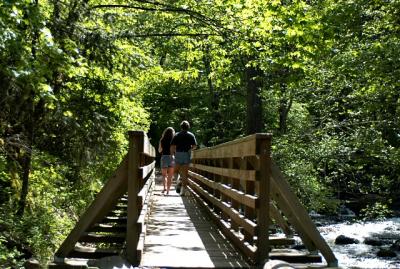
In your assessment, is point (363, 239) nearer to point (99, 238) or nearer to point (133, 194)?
point (99, 238)

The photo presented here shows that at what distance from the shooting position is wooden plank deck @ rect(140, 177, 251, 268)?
605cm

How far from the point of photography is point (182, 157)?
1396cm

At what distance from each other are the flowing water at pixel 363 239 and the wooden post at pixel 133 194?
642 centimetres

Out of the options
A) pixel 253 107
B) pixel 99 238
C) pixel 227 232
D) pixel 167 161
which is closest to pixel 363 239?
pixel 253 107

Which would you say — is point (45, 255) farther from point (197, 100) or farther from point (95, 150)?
point (197, 100)

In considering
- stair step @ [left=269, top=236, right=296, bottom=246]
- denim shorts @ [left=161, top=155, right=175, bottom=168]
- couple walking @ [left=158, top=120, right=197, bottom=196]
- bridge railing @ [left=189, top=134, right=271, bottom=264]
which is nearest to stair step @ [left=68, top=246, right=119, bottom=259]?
bridge railing @ [left=189, top=134, right=271, bottom=264]

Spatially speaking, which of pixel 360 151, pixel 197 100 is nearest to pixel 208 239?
pixel 360 151

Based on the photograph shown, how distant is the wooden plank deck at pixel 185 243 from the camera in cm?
605

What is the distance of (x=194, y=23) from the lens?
16000mm

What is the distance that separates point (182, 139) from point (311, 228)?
318 inches

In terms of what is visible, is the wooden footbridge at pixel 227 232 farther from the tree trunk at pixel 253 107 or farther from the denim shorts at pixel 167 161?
the tree trunk at pixel 253 107

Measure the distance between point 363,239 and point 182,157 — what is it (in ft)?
25.7

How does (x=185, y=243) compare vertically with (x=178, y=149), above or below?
below

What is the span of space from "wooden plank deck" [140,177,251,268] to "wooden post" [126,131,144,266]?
253 millimetres
